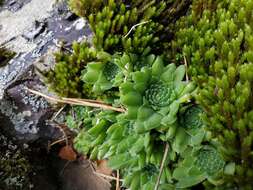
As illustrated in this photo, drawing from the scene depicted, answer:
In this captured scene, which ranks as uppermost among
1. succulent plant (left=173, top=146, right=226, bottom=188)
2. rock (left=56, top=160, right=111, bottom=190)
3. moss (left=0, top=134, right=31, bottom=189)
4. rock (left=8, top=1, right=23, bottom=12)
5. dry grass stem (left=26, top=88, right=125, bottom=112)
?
rock (left=8, top=1, right=23, bottom=12)

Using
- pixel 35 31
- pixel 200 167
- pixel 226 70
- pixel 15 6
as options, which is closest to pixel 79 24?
pixel 35 31

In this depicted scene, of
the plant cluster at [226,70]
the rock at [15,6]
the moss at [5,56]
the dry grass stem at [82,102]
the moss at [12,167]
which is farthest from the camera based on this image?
the rock at [15,6]

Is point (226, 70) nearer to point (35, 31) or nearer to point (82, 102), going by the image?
point (82, 102)

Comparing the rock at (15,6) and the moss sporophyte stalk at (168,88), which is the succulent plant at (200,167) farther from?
the rock at (15,6)

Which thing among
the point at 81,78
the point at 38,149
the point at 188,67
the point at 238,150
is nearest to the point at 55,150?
the point at 38,149

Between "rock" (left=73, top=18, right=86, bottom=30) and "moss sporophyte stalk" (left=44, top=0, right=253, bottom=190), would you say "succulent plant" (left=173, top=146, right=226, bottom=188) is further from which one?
"rock" (left=73, top=18, right=86, bottom=30)

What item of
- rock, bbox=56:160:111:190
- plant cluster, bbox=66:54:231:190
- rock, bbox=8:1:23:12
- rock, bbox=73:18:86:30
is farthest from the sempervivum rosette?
rock, bbox=8:1:23:12

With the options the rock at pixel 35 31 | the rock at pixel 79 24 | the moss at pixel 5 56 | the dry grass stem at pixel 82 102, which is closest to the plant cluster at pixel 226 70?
the dry grass stem at pixel 82 102
